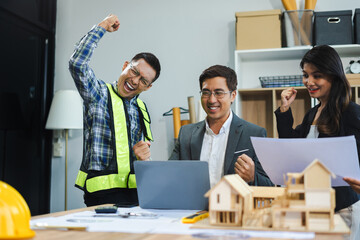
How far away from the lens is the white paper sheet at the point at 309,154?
4.13ft

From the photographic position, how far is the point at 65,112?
369 cm

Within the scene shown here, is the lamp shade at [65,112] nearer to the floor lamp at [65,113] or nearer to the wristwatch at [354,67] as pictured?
the floor lamp at [65,113]

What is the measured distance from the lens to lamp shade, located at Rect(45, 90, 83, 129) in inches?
144

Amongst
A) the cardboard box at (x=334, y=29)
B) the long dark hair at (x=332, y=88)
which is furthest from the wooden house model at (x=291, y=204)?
the cardboard box at (x=334, y=29)

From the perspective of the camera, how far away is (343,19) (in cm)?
322

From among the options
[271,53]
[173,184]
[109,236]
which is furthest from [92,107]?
[271,53]

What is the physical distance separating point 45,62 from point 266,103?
2.10 metres

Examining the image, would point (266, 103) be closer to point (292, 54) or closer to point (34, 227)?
point (292, 54)

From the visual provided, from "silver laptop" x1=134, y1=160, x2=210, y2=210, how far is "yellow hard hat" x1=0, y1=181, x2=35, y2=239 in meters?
0.55

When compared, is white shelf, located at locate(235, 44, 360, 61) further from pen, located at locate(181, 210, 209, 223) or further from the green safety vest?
pen, located at locate(181, 210, 209, 223)

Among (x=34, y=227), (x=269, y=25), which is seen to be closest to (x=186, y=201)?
(x=34, y=227)

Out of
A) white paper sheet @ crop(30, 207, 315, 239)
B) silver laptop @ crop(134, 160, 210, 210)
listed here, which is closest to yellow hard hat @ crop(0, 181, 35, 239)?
white paper sheet @ crop(30, 207, 315, 239)

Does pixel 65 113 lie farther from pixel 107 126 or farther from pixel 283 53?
pixel 283 53

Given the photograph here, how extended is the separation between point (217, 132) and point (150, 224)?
0.94 metres
